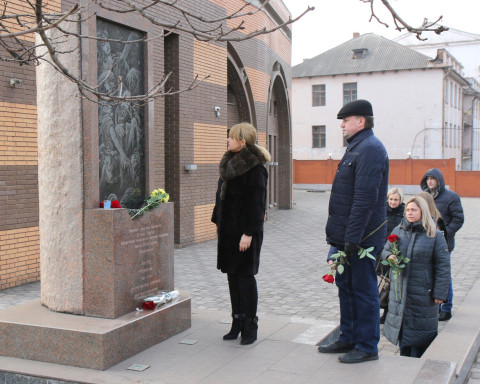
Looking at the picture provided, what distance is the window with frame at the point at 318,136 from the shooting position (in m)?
45.9

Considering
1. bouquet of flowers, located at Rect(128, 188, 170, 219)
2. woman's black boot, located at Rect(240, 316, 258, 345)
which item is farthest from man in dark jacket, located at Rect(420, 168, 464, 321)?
Result: bouquet of flowers, located at Rect(128, 188, 170, 219)

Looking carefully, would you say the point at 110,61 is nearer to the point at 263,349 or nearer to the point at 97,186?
the point at 97,186

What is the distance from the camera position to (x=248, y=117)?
17984mm

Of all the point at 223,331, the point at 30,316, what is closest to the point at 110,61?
the point at 30,316

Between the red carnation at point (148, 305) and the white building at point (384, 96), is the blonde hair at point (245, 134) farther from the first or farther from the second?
the white building at point (384, 96)

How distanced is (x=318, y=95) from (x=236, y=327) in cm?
4167

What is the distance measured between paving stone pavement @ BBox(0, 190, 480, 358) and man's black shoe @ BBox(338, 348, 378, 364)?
47.4 inches

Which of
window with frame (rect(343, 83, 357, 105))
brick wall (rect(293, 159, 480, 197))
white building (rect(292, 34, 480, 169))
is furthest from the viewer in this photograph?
window with frame (rect(343, 83, 357, 105))

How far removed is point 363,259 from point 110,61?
2881 millimetres

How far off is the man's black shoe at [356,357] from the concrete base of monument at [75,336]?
167 centimetres

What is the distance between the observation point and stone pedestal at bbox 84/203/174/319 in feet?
16.7

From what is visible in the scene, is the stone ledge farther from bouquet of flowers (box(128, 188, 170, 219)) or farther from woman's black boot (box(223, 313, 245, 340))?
bouquet of flowers (box(128, 188, 170, 219))

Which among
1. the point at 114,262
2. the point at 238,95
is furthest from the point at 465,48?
the point at 114,262

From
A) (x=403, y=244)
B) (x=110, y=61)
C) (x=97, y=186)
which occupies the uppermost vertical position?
(x=110, y=61)
